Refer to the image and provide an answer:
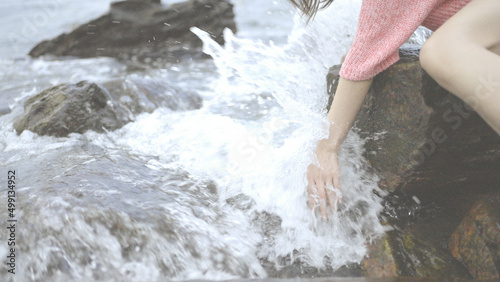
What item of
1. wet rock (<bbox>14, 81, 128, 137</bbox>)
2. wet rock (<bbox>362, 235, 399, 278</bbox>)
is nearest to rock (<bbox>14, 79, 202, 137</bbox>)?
wet rock (<bbox>14, 81, 128, 137</bbox>)

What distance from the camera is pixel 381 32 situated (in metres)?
1.91

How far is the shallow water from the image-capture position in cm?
175

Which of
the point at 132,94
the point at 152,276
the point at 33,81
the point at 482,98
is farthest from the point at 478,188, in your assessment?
the point at 33,81

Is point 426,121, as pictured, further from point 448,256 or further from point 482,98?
point 448,256

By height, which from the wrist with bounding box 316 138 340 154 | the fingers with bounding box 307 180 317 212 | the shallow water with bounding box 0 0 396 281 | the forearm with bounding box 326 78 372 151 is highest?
the forearm with bounding box 326 78 372 151

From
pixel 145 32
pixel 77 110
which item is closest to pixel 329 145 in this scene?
pixel 77 110

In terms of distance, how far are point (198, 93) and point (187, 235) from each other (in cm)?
300

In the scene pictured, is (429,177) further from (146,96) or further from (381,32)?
(146,96)

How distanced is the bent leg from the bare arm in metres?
0.33

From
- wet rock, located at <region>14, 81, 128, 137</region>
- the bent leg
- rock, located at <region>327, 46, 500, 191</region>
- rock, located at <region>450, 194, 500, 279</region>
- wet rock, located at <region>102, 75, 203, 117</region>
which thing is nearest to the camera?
the bent leg

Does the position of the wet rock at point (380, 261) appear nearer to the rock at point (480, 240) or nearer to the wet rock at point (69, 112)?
the rock at point (480, 240)

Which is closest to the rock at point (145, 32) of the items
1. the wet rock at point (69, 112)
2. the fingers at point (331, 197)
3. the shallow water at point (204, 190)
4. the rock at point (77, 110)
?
the rock at point (77, 110)

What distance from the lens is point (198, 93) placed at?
4.69m

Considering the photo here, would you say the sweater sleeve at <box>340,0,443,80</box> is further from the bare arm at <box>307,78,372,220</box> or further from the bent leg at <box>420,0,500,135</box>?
the bent leg at <box>420,0,500,135</box>
